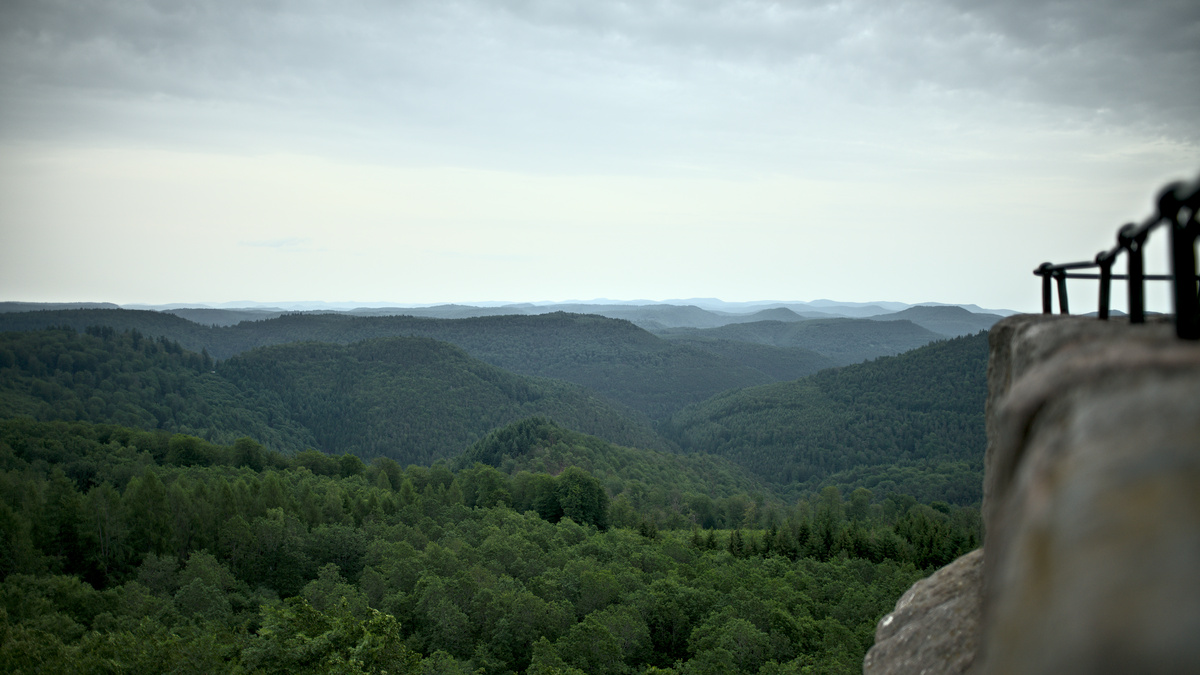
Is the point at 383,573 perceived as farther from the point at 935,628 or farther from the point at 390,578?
the point at 935,628

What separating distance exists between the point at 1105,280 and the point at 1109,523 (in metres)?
5.86

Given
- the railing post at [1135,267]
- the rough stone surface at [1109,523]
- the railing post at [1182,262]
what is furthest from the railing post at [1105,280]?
the rough stone surface at [1109,523]

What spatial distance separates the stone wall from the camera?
1.82m

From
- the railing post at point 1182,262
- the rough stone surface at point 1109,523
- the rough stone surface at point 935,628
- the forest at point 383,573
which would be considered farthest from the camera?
the forest at point 383,573

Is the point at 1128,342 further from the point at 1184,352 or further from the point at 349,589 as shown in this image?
the point at 349,589

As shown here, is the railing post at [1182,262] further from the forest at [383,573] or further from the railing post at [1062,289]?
the forest at [383,573]

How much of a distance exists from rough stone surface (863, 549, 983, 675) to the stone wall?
17.2 feet

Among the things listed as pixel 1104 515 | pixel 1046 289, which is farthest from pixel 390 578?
pixel 1104 515

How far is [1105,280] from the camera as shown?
667 cm

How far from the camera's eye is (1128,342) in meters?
3.37

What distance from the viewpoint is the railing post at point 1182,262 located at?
335 cm

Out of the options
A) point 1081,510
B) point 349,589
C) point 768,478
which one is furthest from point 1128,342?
point 768,478

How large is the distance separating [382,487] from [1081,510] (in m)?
91.6

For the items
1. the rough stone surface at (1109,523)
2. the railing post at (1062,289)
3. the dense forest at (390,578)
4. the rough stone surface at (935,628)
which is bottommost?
the dense forest at (390,578)
